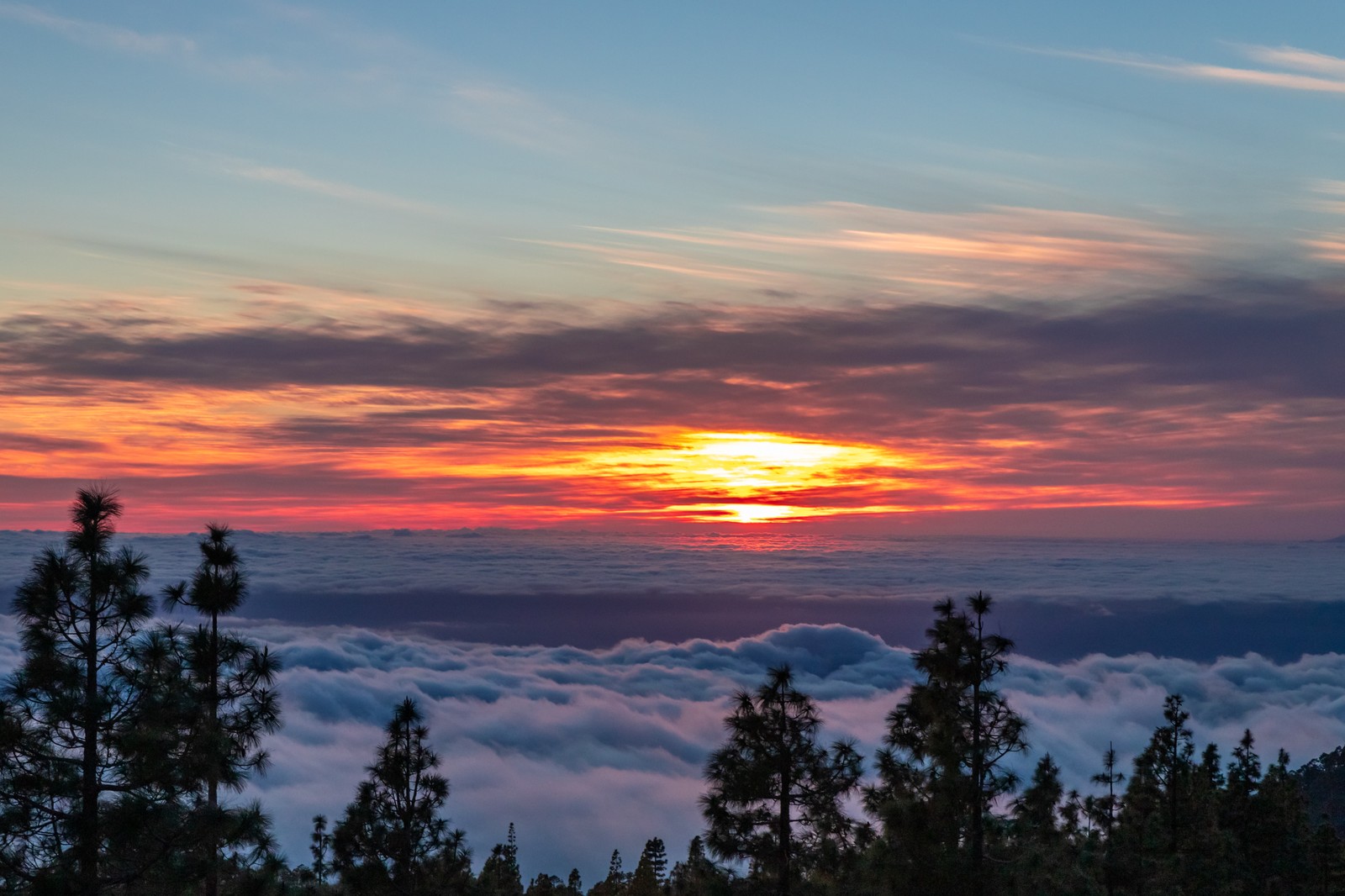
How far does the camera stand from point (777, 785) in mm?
32656

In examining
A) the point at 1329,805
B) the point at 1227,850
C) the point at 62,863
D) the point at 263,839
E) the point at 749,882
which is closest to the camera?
the point at 62,863

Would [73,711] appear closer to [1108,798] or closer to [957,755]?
[957,755]

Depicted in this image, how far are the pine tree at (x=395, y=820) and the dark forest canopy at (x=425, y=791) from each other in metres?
0.07

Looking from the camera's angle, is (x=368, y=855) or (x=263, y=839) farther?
(x=368, y=855)

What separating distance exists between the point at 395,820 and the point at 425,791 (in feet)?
4.00

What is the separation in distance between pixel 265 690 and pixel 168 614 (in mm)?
3181

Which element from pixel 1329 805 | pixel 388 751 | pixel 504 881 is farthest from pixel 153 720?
pixel 1329 805

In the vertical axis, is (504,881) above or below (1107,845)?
below

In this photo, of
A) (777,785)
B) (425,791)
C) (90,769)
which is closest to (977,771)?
(777,785)

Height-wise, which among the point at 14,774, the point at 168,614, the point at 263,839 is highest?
the point at 168,614

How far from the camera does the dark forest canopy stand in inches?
820

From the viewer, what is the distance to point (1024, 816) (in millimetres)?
37031

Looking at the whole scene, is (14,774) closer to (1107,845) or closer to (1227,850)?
(1107,845)

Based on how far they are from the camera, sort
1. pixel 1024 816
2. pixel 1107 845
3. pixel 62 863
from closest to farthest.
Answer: pixel 62 863 < pixel 1024 816 < pixel 1107 845
